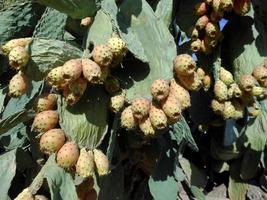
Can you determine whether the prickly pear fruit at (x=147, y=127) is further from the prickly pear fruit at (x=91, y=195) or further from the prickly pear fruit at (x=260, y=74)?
the prickly pear fruit at (x=260, y=74)

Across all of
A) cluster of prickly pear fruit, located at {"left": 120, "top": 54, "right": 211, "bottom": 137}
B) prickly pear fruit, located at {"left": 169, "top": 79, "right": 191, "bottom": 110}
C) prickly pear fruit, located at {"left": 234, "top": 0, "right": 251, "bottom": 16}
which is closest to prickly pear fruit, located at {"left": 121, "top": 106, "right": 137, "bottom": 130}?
cluster of prickly pear fruit, located at {"left": 120, "top": 54, "right": 211, "bottom": 137}

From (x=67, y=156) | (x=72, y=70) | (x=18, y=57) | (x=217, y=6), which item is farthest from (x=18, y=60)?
(x=217, y=6)

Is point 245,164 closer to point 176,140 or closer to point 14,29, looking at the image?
point 176,140

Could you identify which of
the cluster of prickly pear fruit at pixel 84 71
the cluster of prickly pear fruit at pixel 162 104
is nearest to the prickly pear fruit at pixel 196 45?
the cluster of prickly pear fruit at pixel 162 104

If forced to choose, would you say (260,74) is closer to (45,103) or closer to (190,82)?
(190,82)

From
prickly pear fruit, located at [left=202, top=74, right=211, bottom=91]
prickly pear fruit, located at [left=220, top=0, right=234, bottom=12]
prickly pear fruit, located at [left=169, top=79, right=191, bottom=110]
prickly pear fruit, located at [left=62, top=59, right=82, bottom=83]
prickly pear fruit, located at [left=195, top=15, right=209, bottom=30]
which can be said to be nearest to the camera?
prickly pear fruit, located at [left=62, top=59, right=82, bottom=83]

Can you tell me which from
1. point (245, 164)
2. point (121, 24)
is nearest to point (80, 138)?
point (121, 24)

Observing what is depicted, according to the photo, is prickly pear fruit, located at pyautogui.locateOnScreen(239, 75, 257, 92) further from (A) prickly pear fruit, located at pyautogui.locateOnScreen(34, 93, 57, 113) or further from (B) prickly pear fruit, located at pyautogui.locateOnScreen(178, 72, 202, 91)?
(A) prickly pear fruit, located at pyautogui.locateOnScreen(34, 93, 57, 113)
